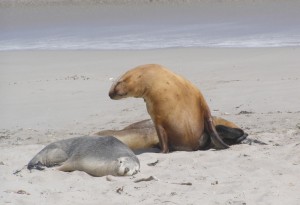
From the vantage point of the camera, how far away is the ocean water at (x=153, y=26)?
1823cm

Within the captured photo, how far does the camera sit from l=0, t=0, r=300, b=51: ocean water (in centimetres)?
1823

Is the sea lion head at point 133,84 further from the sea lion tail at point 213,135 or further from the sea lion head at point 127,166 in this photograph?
the sea lion head at point 127,166

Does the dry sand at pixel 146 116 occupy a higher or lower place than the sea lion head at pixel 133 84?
lower

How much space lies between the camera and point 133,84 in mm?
6941

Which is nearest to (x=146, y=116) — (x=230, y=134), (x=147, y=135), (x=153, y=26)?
(x=147, y=135)

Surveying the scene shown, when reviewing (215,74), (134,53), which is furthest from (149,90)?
(134,53)

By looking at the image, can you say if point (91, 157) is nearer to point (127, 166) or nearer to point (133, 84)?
point (127, 166)

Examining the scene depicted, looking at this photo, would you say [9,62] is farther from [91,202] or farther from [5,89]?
[91,202]

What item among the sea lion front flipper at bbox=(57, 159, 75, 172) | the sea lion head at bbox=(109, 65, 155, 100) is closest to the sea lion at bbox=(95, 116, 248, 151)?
the sea lion head at bbox=(109, 65, 155, 100)

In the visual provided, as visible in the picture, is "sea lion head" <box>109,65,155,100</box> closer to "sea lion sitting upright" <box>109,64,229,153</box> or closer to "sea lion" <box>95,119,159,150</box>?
"sea lion sitting upright" <box>109,64,229,153</box>

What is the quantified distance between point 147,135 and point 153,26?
1652 centimetres

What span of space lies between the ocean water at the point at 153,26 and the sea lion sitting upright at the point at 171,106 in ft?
29.2

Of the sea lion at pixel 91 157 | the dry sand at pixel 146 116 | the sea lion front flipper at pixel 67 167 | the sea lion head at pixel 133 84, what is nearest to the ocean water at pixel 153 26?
the dry sand at pixel 146 116

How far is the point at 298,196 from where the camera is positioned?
523 centimetres
